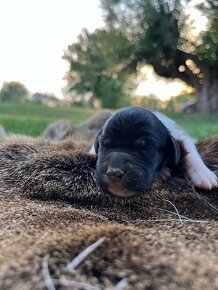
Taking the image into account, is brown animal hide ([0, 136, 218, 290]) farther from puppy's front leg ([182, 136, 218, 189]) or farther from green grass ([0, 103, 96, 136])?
green grass ([0, 103, 96, 136])

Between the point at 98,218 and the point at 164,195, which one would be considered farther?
the point at 164,195

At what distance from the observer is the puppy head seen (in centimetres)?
238

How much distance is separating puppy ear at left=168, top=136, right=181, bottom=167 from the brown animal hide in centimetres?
21

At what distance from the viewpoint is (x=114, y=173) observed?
240 cm

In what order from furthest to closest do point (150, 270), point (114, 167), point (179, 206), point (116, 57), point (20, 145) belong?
point (116, 57)
point (20, 145)
point (114, 167)
point (179, 206)
point (150, 270)

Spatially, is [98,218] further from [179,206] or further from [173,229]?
[179,206]

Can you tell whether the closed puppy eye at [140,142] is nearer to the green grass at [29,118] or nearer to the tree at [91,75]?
the green grass at [29,118]

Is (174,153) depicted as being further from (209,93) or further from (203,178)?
(209,93)

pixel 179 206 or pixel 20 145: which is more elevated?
pixel 20 145

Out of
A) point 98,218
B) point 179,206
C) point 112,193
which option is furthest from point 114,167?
point 98,218

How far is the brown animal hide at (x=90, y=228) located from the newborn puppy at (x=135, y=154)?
0.08 meters

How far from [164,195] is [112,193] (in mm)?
234

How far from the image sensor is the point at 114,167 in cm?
246

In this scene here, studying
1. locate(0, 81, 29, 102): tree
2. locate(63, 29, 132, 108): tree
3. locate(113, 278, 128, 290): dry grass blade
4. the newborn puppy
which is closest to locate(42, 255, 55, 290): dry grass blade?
locate(113, 278, 128, 290): dry grass blade
